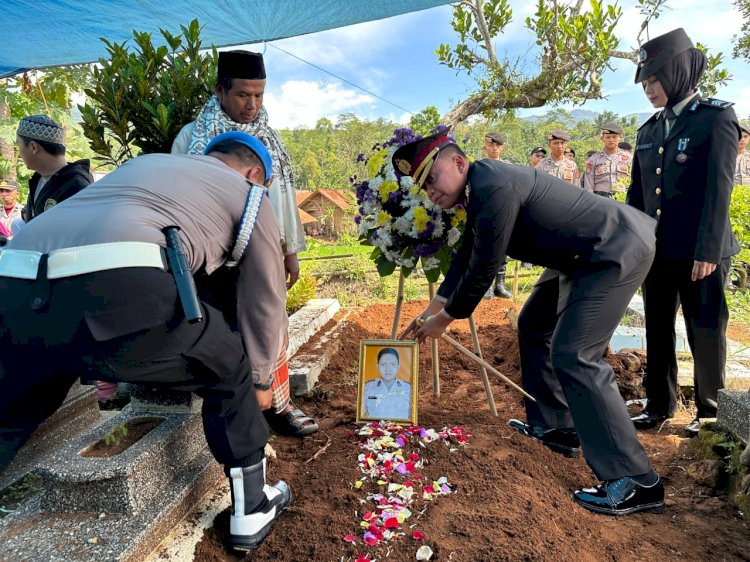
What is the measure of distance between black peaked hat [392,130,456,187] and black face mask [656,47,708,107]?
153 centimetres

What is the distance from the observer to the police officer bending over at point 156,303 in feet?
4.88

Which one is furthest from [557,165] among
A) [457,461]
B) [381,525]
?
[381,525]

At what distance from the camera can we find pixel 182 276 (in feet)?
5.27

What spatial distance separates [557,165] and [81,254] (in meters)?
7.52

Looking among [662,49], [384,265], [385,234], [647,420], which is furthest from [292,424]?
[662,49]

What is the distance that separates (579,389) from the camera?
236 centimetres

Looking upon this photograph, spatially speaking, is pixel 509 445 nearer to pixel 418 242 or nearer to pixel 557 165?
pixel 418 242

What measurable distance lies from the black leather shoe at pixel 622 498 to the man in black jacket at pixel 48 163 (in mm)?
3387

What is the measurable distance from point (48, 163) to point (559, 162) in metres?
6.84

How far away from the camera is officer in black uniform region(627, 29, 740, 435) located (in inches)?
112

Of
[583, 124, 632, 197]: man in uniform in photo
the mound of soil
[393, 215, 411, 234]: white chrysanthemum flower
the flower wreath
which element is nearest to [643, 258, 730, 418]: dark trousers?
the mound of soil

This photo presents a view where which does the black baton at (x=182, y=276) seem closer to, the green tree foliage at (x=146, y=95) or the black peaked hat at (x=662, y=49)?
the green tree foliage at (x=146, y=95)

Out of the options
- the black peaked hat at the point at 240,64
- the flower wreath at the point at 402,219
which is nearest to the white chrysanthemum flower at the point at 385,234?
the flower wreath at the point at 402,219

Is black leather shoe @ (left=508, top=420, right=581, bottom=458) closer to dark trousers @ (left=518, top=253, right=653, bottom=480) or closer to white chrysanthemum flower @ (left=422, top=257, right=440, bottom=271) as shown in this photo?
dark trousers @ (left=518, top=253, right=653, bottom=480)
